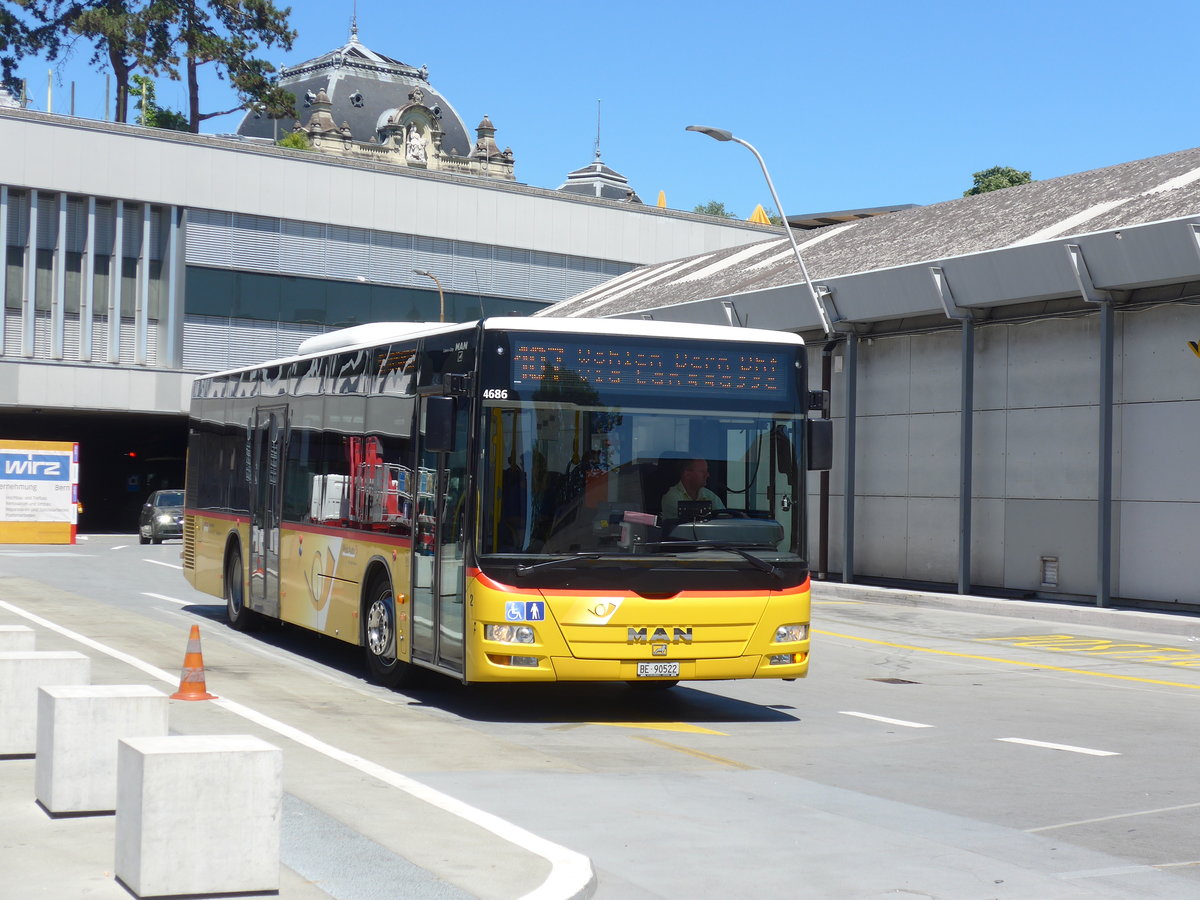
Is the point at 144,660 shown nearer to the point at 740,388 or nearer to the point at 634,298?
the point at 740,388

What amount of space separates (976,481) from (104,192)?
32.4m

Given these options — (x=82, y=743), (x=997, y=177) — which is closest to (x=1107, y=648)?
(x=82, y=743)

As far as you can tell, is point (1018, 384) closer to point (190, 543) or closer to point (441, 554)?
point (190, 543)

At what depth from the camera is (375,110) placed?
5763 inches

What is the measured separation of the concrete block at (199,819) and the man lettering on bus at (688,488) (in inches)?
236

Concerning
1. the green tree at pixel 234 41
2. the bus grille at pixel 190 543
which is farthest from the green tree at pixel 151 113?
the bus grille at pixel 190 543

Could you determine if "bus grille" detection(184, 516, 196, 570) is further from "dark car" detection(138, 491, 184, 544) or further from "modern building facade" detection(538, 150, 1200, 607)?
"dark car" detection(138, 491, 184, 544)

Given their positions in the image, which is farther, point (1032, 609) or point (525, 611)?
point (1032, 609)

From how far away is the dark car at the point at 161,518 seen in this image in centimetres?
4409

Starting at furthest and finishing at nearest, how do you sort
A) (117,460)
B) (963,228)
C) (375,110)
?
(375,110)
(117,460)
(963,228)

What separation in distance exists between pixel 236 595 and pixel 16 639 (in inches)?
344

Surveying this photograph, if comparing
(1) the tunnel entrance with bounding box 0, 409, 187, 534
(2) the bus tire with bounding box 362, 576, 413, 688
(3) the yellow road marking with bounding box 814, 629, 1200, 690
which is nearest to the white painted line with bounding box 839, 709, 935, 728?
(2) the bus tire with bounding box 362, 576, 413, 688

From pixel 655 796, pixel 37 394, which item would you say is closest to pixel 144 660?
pixel 655 796

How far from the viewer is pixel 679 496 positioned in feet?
38.6
